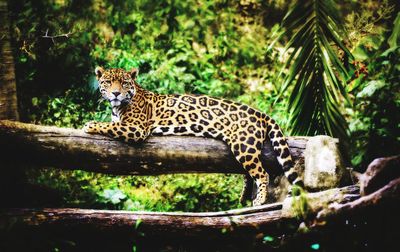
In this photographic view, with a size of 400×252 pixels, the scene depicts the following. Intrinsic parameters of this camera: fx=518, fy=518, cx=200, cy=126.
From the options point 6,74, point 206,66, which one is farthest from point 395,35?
point 6,74

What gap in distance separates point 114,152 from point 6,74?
5.29 feet

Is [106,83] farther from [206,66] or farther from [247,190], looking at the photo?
[206,66]

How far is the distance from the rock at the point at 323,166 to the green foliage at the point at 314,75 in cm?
126

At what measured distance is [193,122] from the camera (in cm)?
603

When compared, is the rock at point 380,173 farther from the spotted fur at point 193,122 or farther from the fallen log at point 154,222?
the spotted fur at point 193,122

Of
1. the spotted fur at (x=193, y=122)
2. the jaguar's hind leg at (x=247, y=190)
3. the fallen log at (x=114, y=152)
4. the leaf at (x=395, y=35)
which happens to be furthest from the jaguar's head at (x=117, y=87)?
the leaf at (x=395, y=35)

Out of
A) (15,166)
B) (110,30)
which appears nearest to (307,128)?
(15,166)

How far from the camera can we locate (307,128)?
695 centimetres

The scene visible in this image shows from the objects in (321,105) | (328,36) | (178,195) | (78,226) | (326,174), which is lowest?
(178,195)

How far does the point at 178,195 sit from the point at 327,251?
367 cm

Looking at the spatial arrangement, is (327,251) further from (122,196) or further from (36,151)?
(122,196)

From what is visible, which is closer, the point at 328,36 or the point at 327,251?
the point at 327,251

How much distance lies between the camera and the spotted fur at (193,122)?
572 cm

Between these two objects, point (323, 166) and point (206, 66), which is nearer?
point (323, 166)
